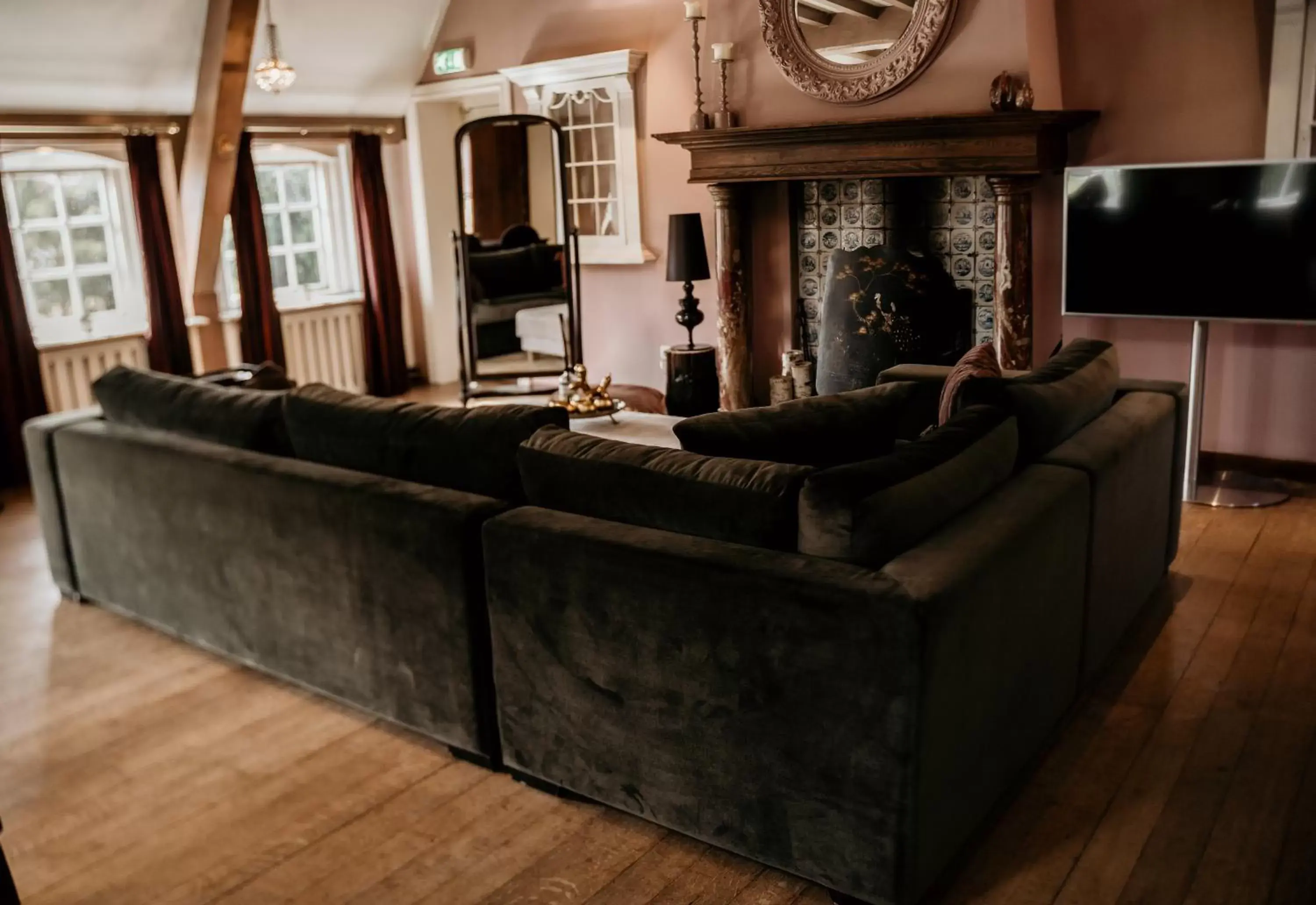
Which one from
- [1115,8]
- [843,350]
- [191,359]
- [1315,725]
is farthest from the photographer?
[191,359]

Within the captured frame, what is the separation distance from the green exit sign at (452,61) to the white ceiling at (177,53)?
0.14 meters

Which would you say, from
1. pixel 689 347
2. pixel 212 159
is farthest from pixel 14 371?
pixel 689 347

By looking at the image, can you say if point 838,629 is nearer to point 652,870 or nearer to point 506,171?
point 652,870

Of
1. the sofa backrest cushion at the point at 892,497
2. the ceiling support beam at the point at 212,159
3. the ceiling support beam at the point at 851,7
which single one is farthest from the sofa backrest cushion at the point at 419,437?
the ceiling support beam at the point at 212,159

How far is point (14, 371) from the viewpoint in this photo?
5.68 meters

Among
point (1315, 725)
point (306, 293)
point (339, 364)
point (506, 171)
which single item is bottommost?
point (1315, 725)

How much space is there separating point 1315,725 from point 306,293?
21.3 feet

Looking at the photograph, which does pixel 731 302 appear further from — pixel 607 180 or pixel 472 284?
pixel 472 284

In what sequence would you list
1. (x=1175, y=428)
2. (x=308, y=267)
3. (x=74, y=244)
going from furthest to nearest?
(x=308, y=267), (x=74, y=244), (x=1175, y=428)

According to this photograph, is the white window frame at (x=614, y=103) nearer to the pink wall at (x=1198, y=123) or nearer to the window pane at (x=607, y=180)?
the window pane at (x=607, y=180)

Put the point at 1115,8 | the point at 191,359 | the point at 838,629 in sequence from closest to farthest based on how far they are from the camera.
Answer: the point at 838,629 < the point at 1115,8 < the point at 191,359

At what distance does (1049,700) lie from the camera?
8.63ft

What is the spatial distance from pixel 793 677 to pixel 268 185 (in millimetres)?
6267

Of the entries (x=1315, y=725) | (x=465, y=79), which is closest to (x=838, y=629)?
(x=1315, y=725)
